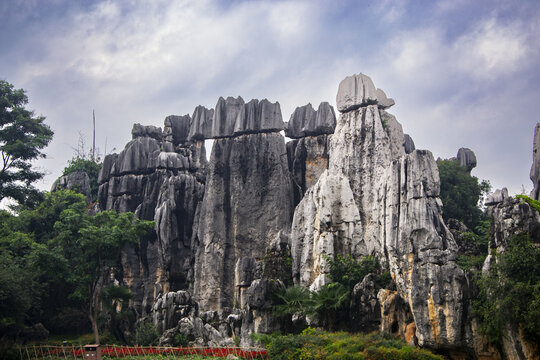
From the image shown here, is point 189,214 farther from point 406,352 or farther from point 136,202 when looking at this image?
point 406,352

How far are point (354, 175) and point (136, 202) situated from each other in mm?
14647

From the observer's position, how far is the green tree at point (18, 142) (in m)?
33.2

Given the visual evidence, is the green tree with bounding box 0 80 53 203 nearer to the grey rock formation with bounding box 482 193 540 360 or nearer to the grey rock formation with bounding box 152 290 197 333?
the grey rock formation with bounding box 152 290 197 333

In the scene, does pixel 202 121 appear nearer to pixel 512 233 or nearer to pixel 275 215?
pixel 275 215

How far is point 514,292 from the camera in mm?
16922

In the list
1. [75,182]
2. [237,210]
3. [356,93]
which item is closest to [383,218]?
[356,93]

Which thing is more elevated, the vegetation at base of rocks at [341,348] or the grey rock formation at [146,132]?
the grey rock formation at [146,132]

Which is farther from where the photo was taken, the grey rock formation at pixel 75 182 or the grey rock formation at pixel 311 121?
the grey rock formation at pixel 75 182

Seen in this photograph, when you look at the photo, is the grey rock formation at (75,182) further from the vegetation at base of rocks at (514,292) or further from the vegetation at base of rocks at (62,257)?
the vegetation at base of rocks at (514,292)

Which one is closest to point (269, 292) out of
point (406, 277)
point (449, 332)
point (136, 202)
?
point (406, 277)

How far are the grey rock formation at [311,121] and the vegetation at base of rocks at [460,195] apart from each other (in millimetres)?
6936

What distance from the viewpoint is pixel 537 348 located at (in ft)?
55.1

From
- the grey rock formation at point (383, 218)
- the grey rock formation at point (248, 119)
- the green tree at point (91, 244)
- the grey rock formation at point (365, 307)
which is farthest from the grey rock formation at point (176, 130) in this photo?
the grey rock formation at point (365, 307)

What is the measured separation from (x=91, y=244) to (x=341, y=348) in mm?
15724
